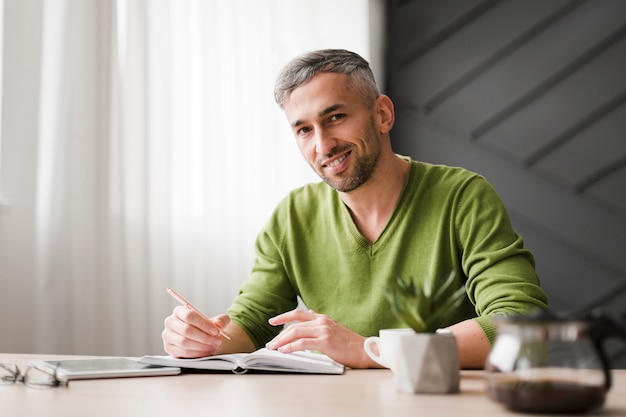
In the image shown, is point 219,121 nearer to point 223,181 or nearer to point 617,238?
→ point 223,181

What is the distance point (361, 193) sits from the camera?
6.47 feet

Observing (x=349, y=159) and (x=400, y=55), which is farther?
(x=400, y=55)

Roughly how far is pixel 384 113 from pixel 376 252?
42 centimetres

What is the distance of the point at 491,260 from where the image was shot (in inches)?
64.8

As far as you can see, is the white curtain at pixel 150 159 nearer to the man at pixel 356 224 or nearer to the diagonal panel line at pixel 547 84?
the man at pixel 356 224

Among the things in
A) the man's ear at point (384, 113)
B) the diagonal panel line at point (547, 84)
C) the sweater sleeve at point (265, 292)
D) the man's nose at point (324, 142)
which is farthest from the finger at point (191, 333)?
the diagonal panel line at point (547, 84)

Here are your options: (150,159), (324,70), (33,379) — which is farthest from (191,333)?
(150,159)

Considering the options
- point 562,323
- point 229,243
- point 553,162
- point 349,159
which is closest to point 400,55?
point 553,162

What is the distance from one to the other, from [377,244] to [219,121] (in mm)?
1178

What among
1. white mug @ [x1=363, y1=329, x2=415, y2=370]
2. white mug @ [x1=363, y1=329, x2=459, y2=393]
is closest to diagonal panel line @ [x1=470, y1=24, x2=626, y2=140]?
white mug @ [x1=363, y1=329, x2=415, y2=370]

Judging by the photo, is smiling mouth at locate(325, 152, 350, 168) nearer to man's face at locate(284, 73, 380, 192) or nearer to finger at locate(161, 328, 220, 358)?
man's face at locate(284, 73, 380, 192)

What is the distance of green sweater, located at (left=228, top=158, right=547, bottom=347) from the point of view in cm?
175

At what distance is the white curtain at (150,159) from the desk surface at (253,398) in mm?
1258

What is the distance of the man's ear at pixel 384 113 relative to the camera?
6.68 ft
